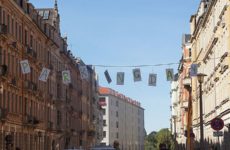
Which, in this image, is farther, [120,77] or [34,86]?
[34,86]

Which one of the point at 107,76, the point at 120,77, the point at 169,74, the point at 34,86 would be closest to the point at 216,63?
the point at 169,74

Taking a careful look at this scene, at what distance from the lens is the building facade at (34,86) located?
49875 mm

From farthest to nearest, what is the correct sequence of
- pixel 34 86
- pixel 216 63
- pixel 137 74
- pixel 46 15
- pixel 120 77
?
1. pixel 46 15
2. pixel 34 86
3. pixel 216 63
4. pixel 120 77
5. pixel 137 74

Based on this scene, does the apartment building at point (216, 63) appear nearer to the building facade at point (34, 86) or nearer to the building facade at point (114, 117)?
the building facade at point (34, 86)

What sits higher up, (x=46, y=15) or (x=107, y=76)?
(x=46, y=15)

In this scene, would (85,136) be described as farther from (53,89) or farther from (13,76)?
(13,76)

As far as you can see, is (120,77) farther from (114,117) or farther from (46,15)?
(114,117)

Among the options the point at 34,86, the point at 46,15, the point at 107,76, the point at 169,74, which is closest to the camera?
the point at 169,74

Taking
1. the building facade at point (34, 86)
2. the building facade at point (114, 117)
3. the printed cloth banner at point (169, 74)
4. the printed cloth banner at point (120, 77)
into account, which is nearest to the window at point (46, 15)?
the building facade at point (34, 86)

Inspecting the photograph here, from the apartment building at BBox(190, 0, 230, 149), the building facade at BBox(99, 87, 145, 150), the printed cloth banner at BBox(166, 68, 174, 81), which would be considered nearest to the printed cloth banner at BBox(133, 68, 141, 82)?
the printed cloth banner at BBox(166, 68, 174, 81)

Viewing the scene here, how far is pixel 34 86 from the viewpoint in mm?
61781

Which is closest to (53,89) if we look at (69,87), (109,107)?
(69,87)

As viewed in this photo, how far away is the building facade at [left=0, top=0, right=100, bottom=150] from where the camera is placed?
49.9 m

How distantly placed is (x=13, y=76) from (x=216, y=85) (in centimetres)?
1712
